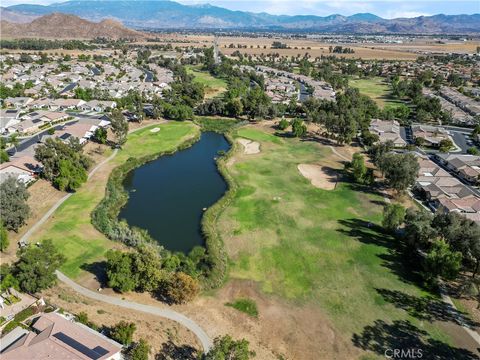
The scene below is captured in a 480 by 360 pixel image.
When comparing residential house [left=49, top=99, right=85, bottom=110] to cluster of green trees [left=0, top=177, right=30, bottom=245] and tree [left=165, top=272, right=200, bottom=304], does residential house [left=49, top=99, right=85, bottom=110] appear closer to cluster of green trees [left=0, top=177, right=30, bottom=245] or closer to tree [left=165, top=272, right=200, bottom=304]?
cluster of green trees [left=0, top=177, right=30, bottom=245]

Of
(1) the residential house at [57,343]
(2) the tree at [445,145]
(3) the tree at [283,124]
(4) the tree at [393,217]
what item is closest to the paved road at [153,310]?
(1) the residential house at [57,343]

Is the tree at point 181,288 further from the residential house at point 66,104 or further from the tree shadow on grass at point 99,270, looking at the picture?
the residential house at point 66,104

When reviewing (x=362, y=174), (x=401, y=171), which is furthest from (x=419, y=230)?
(x=362, y=174)

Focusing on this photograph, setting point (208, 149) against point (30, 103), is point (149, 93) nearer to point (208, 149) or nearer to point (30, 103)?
point (30, 103)

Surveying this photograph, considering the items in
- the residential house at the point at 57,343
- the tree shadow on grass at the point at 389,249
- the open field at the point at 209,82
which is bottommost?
the tree shadow on grass at the point at 389,249

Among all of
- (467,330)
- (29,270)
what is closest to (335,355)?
(467,330)

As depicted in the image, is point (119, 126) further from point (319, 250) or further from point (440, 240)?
point (440, 240)
